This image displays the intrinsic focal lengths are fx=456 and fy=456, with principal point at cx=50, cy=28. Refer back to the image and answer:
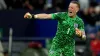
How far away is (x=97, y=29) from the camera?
17.2m

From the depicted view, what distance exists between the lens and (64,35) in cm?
988

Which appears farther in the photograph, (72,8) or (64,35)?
(64,35)

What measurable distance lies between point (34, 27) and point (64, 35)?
270 inches

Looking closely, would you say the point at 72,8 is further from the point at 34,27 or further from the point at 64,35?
the point at 34,27

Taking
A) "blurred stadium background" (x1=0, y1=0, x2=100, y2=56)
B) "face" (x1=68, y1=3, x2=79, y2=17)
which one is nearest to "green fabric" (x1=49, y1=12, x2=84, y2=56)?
"face" (x1=68, y1=3, x2=79, y2=17)

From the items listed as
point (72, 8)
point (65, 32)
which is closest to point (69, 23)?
point (65, 32)

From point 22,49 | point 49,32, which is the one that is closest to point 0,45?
point 22,49

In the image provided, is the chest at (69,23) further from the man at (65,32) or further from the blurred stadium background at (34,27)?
the blurred stadium background at (34,27)

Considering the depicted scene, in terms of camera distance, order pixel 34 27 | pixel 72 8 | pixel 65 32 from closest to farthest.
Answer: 1. pixel 72 8
2. pixel 65 32
3. pixel 34 27

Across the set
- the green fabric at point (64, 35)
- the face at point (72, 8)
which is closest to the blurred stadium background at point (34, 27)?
the green fabric at point (64, 35)

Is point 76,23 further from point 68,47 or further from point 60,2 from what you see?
point 60,2

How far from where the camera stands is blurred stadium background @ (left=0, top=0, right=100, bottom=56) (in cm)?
1590

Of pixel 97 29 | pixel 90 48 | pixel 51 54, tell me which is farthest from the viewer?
pixel 97 29

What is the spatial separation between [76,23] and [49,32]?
689cm
